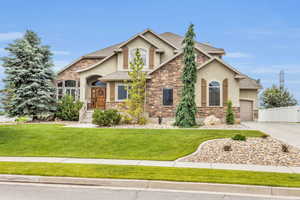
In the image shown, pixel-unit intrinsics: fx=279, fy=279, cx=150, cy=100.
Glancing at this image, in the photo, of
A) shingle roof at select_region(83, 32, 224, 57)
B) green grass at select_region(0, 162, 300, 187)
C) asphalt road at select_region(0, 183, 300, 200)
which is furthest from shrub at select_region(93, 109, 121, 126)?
asphalt road at select_region(0, 183, 300, 200)

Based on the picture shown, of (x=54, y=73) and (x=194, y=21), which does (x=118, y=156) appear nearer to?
(x=194, y=21)

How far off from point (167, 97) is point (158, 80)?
1.65m

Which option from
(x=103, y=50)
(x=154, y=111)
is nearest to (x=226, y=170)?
(x=154, y=111)

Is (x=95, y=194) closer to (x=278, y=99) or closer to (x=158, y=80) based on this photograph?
(x=158, y=80)

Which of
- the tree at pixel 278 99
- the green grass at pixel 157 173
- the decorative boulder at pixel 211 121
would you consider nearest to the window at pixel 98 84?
the decorative boulder at pixel 211 121

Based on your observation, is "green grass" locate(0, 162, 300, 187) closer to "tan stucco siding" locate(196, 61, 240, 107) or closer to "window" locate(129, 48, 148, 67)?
"tan stucco siding" locate(196, 61, 240, 107)

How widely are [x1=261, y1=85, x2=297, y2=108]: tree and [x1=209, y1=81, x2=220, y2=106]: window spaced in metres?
31.7

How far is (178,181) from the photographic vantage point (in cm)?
724

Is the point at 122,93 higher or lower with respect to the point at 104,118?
higher

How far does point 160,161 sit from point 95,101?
1899 centimetres

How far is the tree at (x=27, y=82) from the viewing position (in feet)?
85.5

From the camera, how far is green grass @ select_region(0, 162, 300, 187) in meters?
7.35

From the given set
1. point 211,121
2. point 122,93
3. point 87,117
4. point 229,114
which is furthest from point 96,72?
point 229,114

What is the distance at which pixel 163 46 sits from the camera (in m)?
28.1
